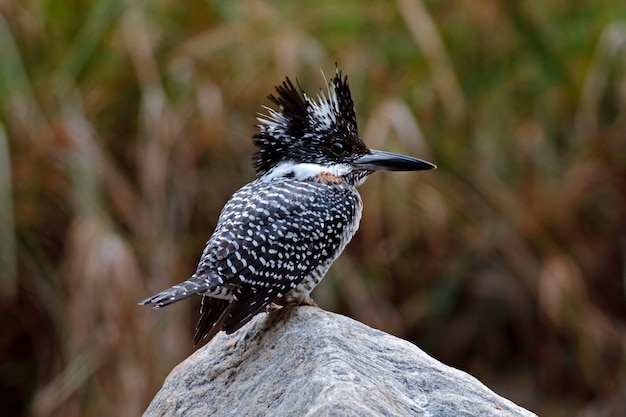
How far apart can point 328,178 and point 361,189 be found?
248 centimetres

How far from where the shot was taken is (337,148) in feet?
14.1

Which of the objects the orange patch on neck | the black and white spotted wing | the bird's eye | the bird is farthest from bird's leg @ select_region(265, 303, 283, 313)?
the bird's eye

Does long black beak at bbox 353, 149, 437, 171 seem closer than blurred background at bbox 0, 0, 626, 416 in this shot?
Yes

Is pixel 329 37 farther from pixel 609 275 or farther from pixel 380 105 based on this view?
pixel 609 275

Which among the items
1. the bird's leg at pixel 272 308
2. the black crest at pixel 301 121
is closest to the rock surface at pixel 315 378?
the bird's leg at pixel 272 308

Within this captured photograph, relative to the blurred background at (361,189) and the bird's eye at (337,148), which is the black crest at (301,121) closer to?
the bird's eye at (337,148)

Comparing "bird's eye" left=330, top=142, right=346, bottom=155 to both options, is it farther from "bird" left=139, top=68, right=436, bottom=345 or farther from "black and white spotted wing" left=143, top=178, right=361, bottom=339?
"black and white spotted wing" left=143, top=178, right=361, bottom=339

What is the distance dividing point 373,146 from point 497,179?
0.99 metres

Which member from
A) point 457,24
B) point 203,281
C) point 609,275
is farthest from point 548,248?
point 203,281

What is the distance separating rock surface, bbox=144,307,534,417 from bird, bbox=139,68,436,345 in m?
0.15

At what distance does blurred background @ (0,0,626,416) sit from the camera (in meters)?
6.20

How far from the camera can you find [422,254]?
6.87 m

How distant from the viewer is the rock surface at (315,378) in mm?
3037

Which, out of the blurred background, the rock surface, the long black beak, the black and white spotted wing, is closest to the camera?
the rock surface
